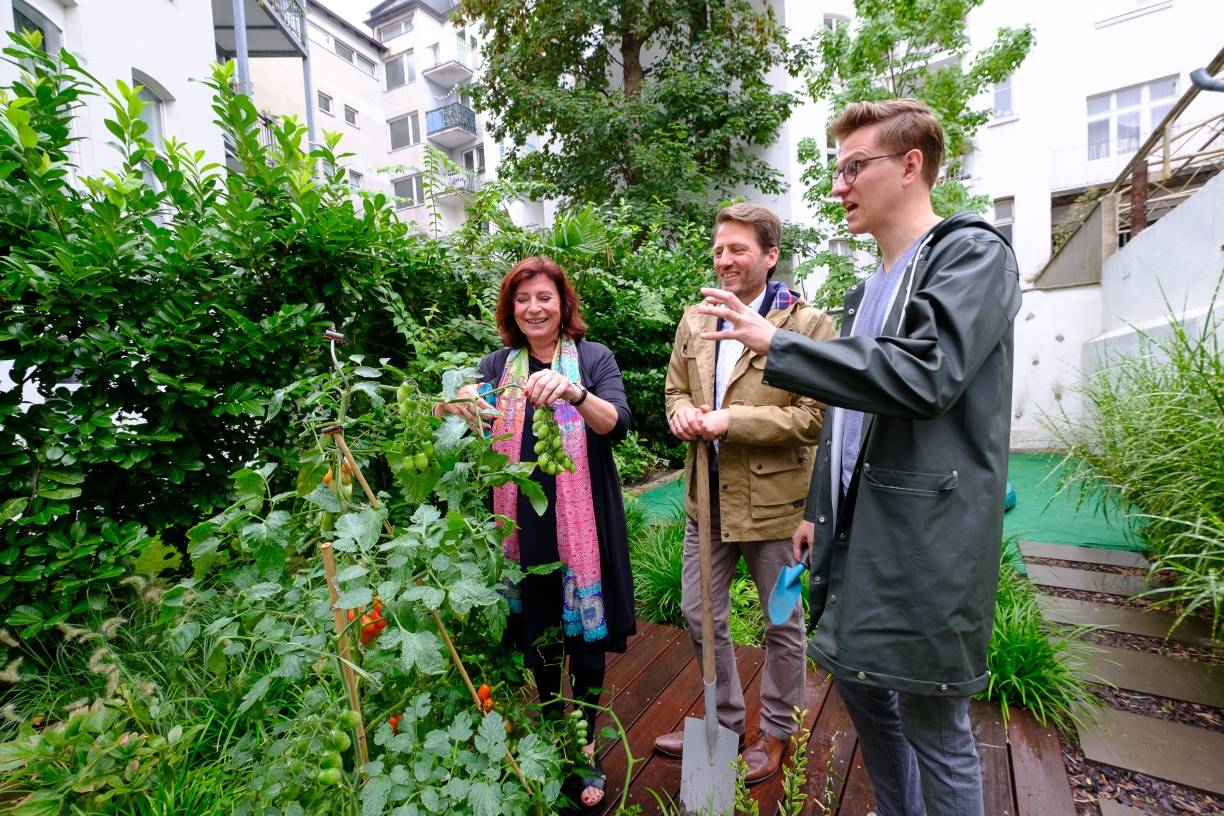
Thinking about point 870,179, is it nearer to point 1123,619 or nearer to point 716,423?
point 716,423

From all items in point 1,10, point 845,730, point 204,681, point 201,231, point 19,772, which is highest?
point 1,10

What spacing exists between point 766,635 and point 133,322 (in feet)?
8.51

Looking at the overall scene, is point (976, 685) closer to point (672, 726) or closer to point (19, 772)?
point (672, 726)

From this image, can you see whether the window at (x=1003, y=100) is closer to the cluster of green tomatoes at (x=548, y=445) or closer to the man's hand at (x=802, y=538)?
the man's hand at (x=802, y=538)

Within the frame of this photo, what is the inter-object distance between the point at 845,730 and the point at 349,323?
2.87 m

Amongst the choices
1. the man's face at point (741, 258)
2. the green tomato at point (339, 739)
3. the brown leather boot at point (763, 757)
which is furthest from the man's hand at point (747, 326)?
the brown leather boot at point (763, 757)

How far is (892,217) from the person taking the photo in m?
1.47

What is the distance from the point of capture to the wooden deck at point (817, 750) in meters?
1.98

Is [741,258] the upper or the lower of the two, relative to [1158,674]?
upper

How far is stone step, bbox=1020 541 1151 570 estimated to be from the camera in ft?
13.3

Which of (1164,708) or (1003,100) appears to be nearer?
(1164,708)

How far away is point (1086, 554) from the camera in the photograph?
4.25 meters

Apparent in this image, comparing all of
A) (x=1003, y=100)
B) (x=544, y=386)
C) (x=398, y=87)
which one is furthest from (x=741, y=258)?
(x=398, y=87)

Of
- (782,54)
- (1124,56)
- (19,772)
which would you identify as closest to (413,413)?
(19,772)
